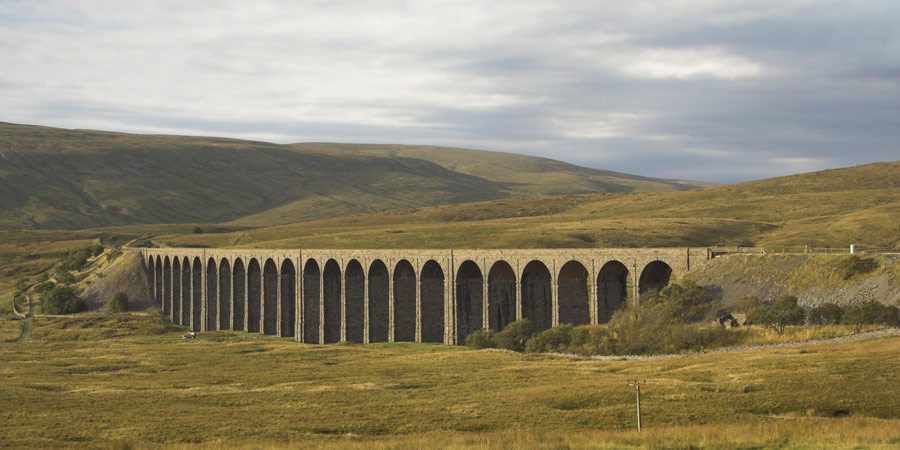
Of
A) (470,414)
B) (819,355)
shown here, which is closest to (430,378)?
(470,414)

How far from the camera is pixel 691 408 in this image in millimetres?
27969

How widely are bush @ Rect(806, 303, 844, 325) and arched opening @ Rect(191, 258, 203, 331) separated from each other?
75.6 m

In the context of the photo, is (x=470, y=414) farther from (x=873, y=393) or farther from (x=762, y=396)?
(x=873, y=393)

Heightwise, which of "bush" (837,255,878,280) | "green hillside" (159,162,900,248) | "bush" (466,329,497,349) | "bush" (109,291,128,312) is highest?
"green hillside" (159,162,900,248)

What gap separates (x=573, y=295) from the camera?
5531 centimetres

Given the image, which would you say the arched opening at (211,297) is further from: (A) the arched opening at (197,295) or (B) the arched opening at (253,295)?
(B) the arched opening at (253,295)

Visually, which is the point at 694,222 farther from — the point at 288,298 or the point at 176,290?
the point at 176,290

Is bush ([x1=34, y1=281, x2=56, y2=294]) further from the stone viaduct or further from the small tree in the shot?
the small tree

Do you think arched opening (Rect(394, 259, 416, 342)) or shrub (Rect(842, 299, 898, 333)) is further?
arched opening (Rect(394, 259, 416, 342))

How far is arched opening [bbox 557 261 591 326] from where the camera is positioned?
5431cm

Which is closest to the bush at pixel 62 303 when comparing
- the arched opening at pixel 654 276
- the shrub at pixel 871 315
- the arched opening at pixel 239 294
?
the arched opening at pixel 239 294

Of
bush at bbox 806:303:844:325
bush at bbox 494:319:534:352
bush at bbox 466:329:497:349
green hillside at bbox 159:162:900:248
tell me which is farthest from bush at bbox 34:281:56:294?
bush at bbox 806:303:844:325

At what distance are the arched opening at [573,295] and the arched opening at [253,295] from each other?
44.4 meters

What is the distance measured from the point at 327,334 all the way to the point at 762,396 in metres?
51.3
